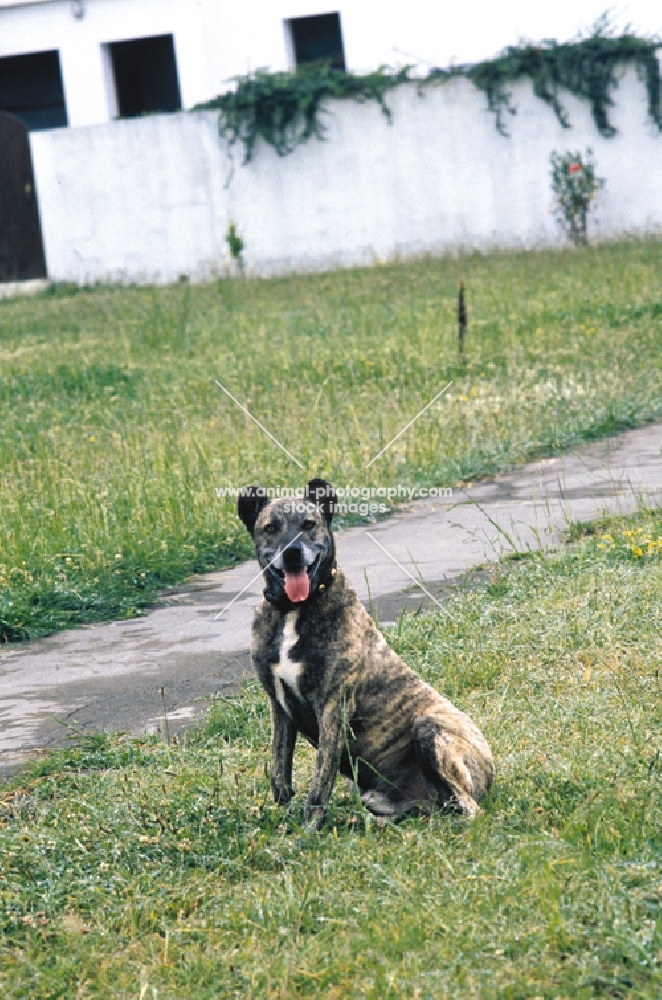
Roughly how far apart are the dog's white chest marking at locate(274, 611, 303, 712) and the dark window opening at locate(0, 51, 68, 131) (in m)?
27.9

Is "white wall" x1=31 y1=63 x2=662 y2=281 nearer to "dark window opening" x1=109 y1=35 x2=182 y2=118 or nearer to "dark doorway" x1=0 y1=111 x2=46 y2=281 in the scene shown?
"dark doorway" x1=0 y1=111 x2=46 y2=281

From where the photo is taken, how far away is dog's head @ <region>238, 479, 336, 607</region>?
13.6ft

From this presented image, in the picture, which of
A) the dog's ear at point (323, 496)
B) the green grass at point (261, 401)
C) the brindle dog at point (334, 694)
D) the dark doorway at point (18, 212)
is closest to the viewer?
the brindle dog at point (334, 694)

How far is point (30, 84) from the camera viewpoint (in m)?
30.5

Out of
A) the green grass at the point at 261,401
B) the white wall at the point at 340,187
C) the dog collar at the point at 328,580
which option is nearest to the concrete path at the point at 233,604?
the green grass at the point at 261,401

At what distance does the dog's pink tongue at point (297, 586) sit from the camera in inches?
163

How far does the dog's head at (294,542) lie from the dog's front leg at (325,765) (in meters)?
0.36

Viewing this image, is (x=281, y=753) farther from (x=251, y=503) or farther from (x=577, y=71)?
(x=577, y=71)

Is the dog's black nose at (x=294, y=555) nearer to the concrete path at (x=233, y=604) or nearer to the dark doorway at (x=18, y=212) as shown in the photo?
the concrete path at (x=233, y=604)

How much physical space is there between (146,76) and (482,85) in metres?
9.47

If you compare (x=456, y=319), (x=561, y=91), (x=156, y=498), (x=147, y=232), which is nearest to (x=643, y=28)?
(x=561, y=91)

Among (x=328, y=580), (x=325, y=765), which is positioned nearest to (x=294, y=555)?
(x=328, y=580)

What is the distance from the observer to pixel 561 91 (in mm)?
23609

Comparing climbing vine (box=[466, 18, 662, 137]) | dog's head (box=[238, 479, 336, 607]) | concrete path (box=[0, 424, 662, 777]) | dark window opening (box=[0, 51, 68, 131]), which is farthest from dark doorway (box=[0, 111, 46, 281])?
dog's head (box=[238, 479, 336, 607])
